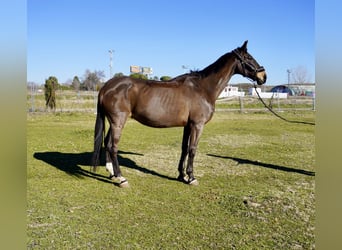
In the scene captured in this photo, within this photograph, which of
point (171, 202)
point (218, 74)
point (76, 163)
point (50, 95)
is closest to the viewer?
point (171, 202)

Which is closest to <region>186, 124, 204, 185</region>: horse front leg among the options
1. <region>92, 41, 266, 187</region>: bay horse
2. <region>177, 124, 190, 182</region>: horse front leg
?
<region>92, 41, 266, 187</region>: bay horse

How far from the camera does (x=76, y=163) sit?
650cm

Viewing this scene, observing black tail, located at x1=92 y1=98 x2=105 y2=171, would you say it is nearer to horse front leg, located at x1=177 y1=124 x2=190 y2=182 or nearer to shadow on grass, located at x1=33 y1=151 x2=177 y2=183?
shadow on grass, located at x1=33 y1=151 x2=177 y2=183

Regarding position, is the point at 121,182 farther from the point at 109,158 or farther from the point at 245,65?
the point at 245,65

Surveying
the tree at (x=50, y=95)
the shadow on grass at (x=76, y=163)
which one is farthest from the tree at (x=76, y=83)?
the shadow on grass at (x=76, y=163)

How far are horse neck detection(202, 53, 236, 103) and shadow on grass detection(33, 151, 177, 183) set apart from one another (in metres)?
1.88

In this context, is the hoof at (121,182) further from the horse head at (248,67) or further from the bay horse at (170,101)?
the horse head at (248,67)

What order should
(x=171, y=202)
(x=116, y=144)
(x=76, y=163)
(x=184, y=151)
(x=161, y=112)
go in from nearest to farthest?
1. (x=171, y=202)
2. (x=116, y=144)
3. (x=161, y=112)
4. (x=184, y=151)
5. (x=76, y=163)

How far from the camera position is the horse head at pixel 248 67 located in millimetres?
5191

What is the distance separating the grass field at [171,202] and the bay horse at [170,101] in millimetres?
563

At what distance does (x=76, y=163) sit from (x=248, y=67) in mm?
4319

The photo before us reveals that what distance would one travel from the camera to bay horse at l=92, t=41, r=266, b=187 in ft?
15.9

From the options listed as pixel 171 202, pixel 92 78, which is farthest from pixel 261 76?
pixel 92 78
